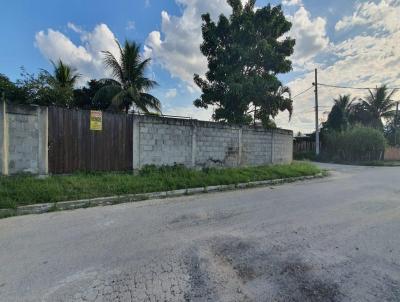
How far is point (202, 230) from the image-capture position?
4.11m

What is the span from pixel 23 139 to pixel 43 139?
0.45 meters

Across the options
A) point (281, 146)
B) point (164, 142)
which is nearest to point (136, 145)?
point (164, 142)

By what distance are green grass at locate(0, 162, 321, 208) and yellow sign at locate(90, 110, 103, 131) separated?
4.76 ft

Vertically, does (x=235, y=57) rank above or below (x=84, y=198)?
above

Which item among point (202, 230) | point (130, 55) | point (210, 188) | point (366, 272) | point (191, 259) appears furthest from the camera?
point (130, 55)

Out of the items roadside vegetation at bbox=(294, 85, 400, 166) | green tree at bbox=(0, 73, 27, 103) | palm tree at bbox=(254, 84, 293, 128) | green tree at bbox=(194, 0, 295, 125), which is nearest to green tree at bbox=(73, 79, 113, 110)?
green tree at bbox=(0, 73, 27, 103)

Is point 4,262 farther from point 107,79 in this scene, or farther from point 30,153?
point 107,79

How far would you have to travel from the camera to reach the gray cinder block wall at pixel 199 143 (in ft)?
27.8

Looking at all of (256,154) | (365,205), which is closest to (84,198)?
(365,205)

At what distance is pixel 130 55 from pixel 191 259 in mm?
15189

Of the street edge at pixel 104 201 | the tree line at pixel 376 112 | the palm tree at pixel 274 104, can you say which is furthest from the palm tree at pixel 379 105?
the street edge at pixel 104 201

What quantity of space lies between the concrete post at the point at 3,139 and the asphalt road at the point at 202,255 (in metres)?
2.38

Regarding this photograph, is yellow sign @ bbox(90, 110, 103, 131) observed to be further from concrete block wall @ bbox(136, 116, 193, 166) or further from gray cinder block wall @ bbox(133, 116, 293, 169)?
concrete block wall @ bbox(136, 116, 193, 166)

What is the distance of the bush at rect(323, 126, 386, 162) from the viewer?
76.2ft
